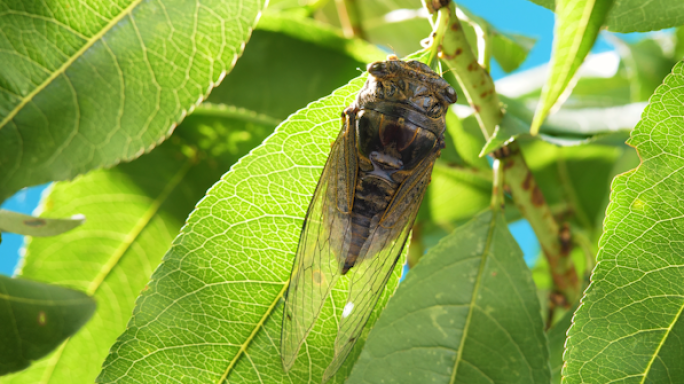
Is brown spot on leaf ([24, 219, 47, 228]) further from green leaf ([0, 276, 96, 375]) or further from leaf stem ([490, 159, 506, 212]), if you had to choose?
leaf stem ([490, 159, 506, 212])

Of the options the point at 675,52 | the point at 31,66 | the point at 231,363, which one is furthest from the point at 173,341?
the point at 675,52

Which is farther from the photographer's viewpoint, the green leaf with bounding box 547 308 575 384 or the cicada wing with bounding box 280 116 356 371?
the green leaf with bounding box 547 308 575 384

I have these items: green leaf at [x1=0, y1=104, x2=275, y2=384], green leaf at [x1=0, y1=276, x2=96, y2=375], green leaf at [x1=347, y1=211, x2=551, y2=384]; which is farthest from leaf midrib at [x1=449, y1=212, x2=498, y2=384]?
green leaf at [x1=0, y1=276, x2=96, y2=375]

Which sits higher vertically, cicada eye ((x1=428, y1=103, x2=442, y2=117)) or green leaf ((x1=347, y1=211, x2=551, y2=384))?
cicada eye ((x1=428, y1=103, x2=442, y2=117))

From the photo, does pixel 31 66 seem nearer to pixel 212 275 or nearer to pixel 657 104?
pixel 212 275

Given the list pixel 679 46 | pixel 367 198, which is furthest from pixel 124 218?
pixel 679 46

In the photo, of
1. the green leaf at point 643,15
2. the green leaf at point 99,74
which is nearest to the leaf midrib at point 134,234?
the green leaf at point 99,74
